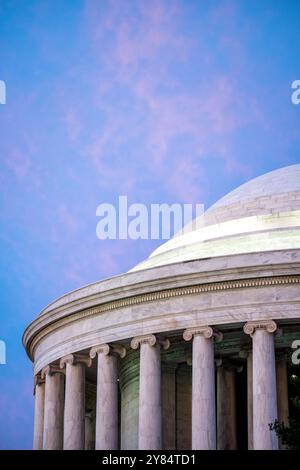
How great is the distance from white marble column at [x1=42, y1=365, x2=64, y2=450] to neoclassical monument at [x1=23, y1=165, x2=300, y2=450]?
8cm

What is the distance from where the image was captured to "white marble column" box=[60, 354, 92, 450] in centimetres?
6794

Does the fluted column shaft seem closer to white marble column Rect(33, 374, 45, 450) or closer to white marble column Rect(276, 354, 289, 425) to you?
white marble column Rect(276, 354, 289, 425)

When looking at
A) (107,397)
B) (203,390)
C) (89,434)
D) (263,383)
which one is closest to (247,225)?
(203,390)

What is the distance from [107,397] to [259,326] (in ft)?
36.2

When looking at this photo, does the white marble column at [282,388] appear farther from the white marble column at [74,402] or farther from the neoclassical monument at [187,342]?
the white marble column at [74,402]

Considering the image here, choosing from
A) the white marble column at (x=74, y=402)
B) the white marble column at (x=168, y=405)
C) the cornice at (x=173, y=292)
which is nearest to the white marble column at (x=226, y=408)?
the white marble column at (x=168, y=405)

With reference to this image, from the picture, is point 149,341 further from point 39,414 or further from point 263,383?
point 39,414

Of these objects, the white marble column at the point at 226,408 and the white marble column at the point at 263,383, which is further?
the white marble column at the point at 226,408

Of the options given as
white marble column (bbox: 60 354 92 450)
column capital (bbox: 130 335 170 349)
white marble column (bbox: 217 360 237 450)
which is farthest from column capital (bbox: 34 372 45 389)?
white marble column (bbox: 217 360 237 450)

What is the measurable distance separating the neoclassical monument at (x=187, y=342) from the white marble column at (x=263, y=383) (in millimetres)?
59

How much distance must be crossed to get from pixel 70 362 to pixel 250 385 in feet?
39.3

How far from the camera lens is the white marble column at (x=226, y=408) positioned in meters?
66.8
